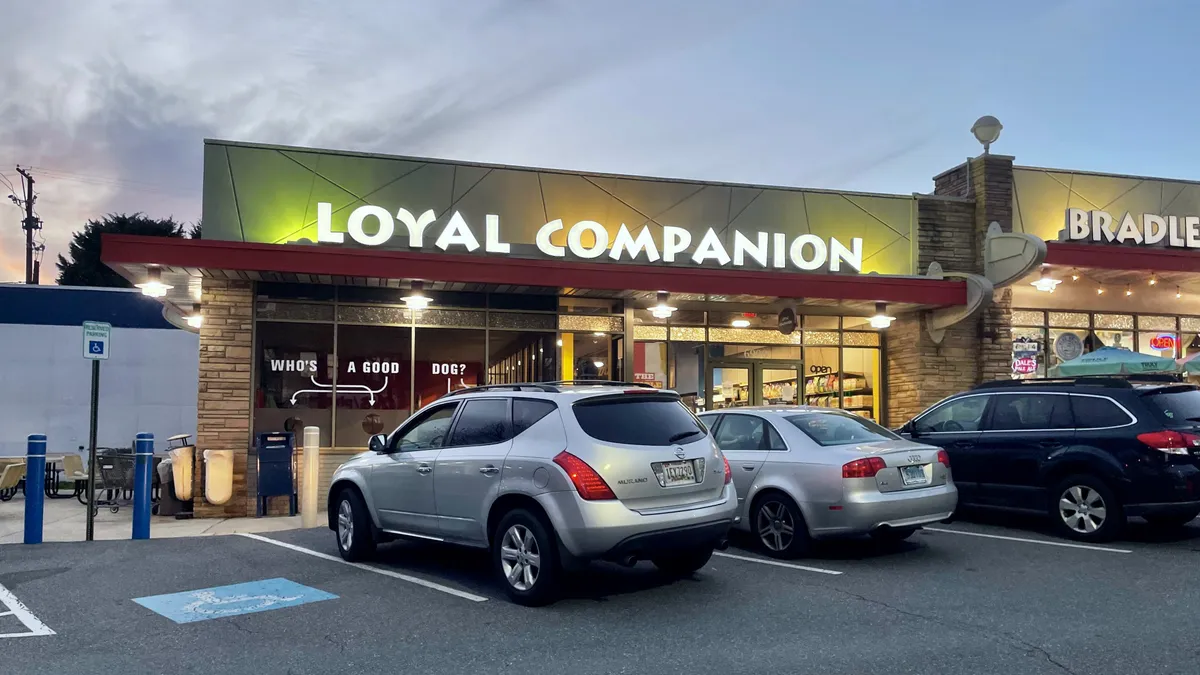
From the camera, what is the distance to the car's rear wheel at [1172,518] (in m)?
9.55

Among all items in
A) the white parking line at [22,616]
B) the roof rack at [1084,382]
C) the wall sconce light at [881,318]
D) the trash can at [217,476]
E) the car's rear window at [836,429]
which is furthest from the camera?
the wall sconce light at [881,318]

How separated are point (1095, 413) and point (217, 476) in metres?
11.5

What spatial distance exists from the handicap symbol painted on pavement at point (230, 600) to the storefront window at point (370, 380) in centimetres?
685

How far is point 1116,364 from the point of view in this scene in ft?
52.2

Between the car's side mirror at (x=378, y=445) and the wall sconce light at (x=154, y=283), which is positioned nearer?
the car's side mirror at (x=378, y=445)

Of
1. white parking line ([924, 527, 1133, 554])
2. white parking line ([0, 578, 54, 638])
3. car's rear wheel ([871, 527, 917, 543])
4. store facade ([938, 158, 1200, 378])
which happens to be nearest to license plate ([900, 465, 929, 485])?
car's rear wheel ([871, 527, 917, 543])

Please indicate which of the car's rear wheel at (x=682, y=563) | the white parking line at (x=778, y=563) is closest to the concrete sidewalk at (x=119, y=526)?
the car's rear wheel at (x=682, y=563)

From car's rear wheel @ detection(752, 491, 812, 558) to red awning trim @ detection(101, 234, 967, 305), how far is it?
593cm

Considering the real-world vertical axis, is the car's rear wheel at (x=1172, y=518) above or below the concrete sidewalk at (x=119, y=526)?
above

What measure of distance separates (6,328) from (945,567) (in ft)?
70.7

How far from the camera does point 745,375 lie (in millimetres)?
17625

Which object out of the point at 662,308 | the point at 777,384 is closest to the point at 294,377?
the point at 662,308

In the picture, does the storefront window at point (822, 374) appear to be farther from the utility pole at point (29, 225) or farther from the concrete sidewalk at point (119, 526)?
the utility pole at point (29, 225)

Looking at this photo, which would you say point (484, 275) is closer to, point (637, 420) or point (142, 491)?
point (142, 491)
